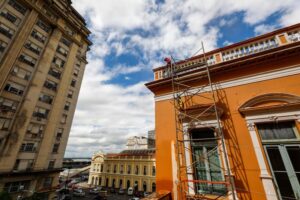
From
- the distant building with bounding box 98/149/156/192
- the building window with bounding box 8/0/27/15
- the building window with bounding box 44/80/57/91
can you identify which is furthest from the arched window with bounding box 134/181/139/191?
the building window with bounding box 8/0/27/15

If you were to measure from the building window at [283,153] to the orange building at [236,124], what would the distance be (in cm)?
2

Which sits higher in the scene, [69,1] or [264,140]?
[69,1]

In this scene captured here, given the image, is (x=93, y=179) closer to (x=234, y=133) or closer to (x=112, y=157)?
(x=112, y=157)

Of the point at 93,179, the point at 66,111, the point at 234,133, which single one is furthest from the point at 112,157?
the point at 234,133

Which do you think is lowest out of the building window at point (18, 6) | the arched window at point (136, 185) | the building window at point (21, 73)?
the arched window at point (136, 185)

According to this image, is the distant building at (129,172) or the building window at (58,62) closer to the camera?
the building window at (58,62)

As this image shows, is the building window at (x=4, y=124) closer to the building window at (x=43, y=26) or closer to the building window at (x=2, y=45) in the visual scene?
the building window at (x=2, y=45)

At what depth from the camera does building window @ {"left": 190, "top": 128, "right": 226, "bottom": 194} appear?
4918mm

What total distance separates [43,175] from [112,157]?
75.1 feet

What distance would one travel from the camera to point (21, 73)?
1889cm

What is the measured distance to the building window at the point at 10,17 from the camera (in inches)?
718

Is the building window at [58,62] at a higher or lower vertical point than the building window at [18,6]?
lower

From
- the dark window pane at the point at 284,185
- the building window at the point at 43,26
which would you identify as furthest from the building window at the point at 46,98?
the dark window pane at the point at 284,185

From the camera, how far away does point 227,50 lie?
19.4 ft
